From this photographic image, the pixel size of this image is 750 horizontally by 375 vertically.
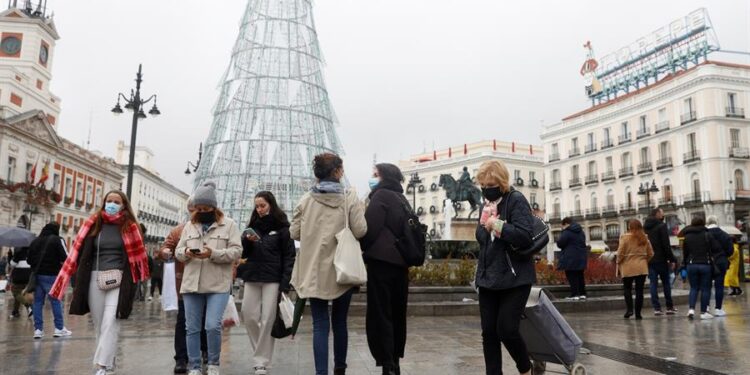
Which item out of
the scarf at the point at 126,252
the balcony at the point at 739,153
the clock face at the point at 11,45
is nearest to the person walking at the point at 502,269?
the scarf at the point at 126,252

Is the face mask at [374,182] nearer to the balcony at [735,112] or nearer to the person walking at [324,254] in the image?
the person walking at [324,254]

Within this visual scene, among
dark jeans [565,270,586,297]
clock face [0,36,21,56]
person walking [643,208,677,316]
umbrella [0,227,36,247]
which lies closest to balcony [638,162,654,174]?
dark jeans [565,270,586,297]

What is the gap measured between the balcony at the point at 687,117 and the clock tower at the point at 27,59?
53.8 m

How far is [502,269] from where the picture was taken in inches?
146

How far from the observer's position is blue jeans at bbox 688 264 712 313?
8242 millimetres

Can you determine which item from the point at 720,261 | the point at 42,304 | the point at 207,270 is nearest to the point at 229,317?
the point at 207,270

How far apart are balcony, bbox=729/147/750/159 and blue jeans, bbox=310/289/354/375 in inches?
1787

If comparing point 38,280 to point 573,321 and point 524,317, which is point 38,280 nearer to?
point 524,317

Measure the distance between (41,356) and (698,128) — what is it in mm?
46236

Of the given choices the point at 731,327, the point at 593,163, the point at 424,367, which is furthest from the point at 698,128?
the point at 424,367

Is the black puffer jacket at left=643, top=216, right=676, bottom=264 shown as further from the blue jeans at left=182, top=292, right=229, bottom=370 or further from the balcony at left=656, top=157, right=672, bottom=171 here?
the balcony at left=656, top=157, right=672, bottom=171

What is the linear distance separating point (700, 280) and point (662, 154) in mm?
41372

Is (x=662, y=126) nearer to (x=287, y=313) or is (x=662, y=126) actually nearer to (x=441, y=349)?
(x=441, y=349)

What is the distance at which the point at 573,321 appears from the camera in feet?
28.1
